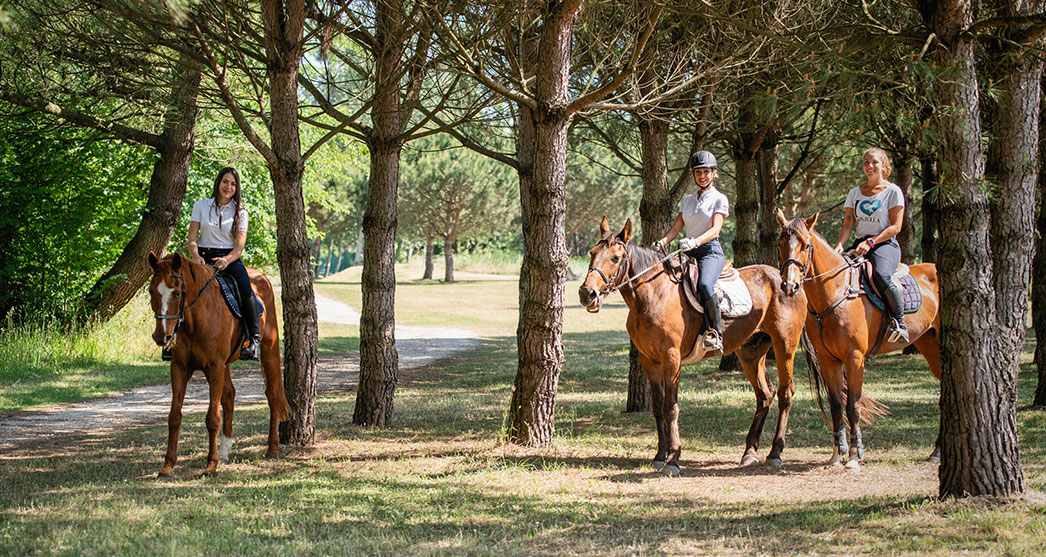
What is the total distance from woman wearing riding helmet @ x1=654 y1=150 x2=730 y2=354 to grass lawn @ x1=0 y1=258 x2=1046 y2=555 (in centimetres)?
131

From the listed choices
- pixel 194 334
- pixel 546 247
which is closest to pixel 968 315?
pixel 546 247

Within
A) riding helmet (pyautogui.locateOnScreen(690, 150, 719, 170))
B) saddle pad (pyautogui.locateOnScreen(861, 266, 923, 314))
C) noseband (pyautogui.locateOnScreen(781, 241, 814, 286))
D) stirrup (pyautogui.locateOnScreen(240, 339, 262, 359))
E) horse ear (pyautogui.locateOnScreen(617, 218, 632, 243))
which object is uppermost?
riding helmet (pyautogui.locateOnScreen(690, 150, 719, 170))

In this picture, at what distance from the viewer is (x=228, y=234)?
7.66 metres

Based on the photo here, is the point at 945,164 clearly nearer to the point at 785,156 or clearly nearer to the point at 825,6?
the point at 825,6

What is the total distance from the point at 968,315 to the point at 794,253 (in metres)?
1.90

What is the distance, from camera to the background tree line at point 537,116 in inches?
212

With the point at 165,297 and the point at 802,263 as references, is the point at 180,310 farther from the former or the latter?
the point at 802,263

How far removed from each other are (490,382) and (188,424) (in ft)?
18.7

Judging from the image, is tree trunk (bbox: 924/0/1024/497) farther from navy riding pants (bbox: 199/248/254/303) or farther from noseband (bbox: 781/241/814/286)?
navy riding pants (bbox: 199/248/254/303)

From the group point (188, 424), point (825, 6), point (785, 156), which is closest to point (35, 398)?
point (188, 424)

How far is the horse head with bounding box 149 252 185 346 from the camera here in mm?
6480

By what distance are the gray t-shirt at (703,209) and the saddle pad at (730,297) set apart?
0.51m

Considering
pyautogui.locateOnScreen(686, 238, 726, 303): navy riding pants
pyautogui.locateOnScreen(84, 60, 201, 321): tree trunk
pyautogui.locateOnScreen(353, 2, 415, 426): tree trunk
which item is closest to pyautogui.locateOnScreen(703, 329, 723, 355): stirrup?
pyautogui.locateOnScreen(686, 238, 726, 303): navy riding pants

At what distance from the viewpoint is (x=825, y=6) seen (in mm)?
8492
